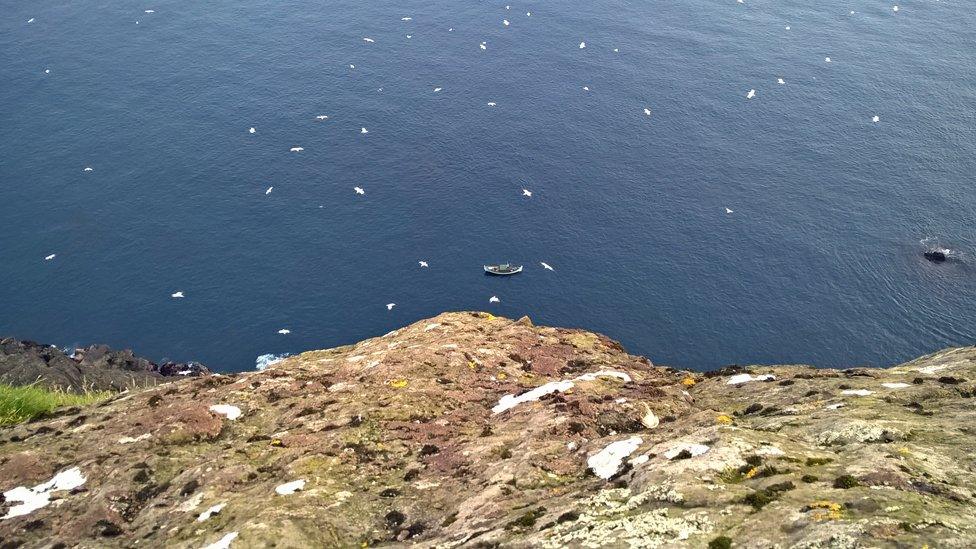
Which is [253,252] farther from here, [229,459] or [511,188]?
[229,459]

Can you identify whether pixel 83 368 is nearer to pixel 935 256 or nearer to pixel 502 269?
pixel 502 269

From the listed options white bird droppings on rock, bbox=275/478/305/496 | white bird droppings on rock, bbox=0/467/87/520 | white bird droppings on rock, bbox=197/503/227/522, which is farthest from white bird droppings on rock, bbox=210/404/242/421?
white bird droppings on rock, bbox=197/503/227/522

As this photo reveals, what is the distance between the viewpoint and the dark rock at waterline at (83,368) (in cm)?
10075

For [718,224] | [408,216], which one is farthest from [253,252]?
[718,224]

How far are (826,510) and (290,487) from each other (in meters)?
26.7

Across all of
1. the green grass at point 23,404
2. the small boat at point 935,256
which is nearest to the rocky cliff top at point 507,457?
→ the green grass at point 23,404

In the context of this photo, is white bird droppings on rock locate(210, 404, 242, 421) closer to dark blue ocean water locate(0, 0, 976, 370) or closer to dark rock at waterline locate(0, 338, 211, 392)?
dark rock at waterline locate(0, 338, 211, 392)

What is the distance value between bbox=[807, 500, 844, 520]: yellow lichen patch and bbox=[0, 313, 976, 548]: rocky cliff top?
0.11 m

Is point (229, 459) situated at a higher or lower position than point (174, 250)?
higher

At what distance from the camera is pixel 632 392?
164 feet

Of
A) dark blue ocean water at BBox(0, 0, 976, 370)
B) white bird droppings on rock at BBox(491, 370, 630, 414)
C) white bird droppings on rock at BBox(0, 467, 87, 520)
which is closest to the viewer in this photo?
white bird droppings on rock at BBox(0, 467, 87, 520)

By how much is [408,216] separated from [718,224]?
7194cm

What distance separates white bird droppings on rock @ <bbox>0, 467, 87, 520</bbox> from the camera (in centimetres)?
4319

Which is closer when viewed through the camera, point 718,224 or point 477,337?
point 477,337
